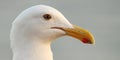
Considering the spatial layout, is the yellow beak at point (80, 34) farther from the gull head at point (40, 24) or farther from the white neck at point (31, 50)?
the white neck at point (31, 50)

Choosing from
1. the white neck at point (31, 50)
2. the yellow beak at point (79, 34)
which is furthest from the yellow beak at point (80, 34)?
the white neck at point (31, 50)

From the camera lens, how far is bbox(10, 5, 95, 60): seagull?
8.97 metres

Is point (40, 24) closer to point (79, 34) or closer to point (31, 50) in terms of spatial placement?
point (31, 50)

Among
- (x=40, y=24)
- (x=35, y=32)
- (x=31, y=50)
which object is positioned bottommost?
(x=31, y=50)

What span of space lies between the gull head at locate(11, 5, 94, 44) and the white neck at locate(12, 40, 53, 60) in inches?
2.8

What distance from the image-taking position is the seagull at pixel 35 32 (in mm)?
8969

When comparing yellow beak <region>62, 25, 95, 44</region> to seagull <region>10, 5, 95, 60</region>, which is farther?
yellow beak <region>62, 25, 95, 44</region>

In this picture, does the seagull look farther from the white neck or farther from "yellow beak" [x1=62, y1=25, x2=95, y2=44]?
"yellow beak" [x1=62, y1=25, x2=95, y2=44]

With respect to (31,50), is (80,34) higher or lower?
higher

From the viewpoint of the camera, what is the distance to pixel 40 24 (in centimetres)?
907

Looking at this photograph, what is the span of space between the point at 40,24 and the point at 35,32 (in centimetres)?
13

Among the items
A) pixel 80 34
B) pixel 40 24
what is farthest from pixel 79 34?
pixel 40 24

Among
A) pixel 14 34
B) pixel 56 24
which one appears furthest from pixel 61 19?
pixel 14 34

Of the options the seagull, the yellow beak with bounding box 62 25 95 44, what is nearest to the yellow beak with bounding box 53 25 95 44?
the yellow beak with bounding box 62 25 95 44
